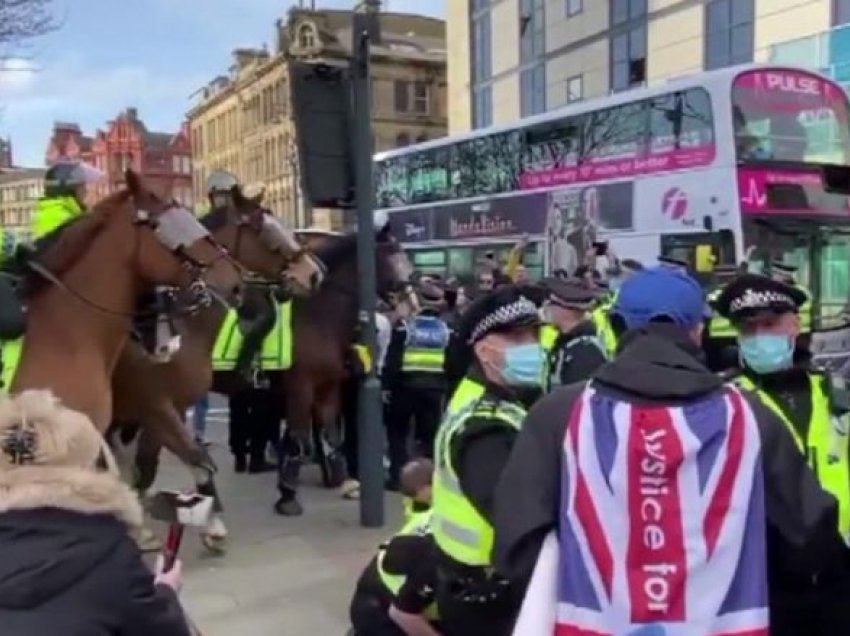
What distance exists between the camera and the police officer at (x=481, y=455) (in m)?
2.84

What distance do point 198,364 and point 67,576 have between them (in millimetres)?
4902

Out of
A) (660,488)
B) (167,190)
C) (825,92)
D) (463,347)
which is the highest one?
(825,92)

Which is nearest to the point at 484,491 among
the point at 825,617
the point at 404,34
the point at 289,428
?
the point at 825,617

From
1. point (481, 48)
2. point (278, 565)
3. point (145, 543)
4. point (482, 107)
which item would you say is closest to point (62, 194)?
point (278, 565)

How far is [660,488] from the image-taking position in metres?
2.42

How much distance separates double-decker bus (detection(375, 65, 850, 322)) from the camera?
13828 millimetres

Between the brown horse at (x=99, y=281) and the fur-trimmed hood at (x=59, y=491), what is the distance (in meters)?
3.19

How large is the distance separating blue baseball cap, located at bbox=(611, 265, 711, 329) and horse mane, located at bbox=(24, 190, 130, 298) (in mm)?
3677

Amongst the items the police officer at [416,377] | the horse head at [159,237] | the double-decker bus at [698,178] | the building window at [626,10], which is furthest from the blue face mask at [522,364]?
the building window at [626,10]

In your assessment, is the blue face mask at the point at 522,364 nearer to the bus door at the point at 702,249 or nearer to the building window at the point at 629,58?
the bus door at the point at 702,249

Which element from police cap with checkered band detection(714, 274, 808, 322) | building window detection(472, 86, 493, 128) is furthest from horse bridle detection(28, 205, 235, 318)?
building window detection(472, 86, 493, 128)

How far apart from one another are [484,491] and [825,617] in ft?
3.73

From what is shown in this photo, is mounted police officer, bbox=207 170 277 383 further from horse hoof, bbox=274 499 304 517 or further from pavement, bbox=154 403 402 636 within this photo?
pavement, bbox=154 403 402 636

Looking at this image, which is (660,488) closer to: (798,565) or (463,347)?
(798,565)
